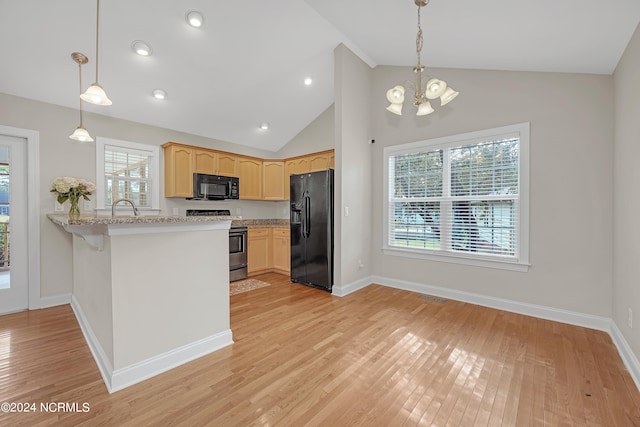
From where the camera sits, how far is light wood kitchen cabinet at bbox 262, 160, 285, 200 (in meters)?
5.45

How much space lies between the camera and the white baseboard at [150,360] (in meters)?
1.80

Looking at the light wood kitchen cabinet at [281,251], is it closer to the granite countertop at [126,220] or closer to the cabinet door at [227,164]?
the cabinet door at [227,164]

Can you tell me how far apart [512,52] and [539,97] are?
0.63 meters

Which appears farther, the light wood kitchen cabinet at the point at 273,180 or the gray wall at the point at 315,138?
the light wood kitchen cabinet at the point at 273,180

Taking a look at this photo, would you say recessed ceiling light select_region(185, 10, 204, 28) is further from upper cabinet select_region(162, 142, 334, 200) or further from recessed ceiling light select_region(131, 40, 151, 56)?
upper cabinet select_region(162, 142, 334, 200)

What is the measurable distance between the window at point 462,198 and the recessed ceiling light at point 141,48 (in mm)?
3352

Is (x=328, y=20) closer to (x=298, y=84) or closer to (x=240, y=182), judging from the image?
(x=298, y=84)

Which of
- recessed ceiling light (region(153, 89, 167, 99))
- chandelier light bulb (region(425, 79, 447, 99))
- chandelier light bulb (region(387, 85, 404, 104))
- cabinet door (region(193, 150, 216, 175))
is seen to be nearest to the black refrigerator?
cabinet door (region(193, 150, 216, 175))

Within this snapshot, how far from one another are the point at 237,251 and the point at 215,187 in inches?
46.9

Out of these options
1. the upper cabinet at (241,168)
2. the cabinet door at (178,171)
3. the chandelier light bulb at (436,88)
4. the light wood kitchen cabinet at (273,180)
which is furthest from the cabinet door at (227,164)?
the chandelier light bulb at (436,88)

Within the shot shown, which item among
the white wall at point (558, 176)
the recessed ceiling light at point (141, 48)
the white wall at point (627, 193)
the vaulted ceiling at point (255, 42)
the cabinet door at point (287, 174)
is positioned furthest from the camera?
the cabinet door at point (287, 174)

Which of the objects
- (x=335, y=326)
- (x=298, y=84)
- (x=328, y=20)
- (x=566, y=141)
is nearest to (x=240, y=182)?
(x=298, y=84)

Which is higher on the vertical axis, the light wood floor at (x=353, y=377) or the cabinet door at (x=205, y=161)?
the cabinet door at (x=205, y=161)

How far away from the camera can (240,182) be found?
5.11 metres
